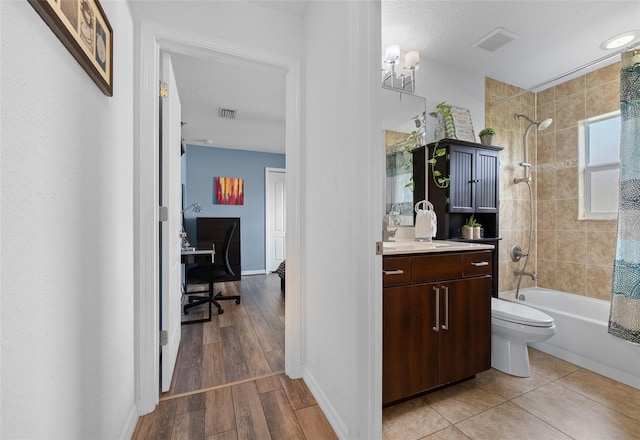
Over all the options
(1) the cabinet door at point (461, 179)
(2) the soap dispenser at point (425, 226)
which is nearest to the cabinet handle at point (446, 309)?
(2) the soap dispenser at point (425, 226)

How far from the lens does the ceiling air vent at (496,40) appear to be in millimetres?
2162

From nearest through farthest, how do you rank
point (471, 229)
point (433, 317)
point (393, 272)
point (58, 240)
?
point (58, 240) < point (393, 272) < point (433, 317) < point (471, 229)

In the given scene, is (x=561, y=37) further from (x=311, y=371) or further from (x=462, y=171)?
(x=311, y=371)

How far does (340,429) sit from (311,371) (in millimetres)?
430

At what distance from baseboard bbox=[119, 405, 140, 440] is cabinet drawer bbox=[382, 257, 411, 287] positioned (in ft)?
4.52

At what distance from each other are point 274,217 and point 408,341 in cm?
449

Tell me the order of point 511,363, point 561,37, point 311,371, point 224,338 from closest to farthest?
point 311,371
point 511,363
point 561,37
point 224,338

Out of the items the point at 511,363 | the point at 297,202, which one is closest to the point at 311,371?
the point at 297,202

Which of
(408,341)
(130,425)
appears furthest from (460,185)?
(130,425)

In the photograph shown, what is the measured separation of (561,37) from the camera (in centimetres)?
223

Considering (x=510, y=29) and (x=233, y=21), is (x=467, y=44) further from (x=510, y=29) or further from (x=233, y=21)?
(x=233, y=21)

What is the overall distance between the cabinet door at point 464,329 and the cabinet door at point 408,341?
3.0 inches

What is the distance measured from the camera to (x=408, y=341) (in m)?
1.46

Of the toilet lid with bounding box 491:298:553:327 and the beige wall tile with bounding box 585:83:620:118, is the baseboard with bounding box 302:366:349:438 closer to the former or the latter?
the toilet lid with bounding box 491:298:553:327
